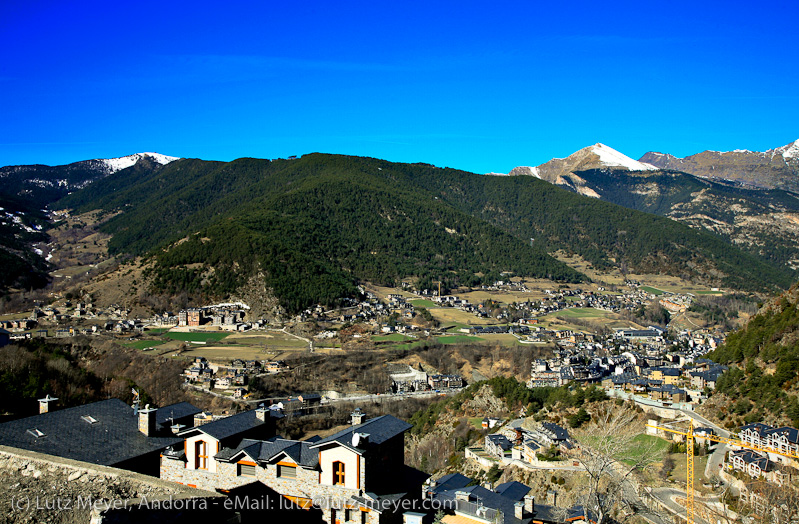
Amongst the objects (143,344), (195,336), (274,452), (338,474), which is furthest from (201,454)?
(195,336)

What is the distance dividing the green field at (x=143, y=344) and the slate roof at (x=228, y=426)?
5609 cm

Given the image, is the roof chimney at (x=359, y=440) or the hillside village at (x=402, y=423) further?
the hillside village at (x=402, y=423)

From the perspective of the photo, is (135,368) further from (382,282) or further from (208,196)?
(208,196)

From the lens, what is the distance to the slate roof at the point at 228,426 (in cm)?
1436

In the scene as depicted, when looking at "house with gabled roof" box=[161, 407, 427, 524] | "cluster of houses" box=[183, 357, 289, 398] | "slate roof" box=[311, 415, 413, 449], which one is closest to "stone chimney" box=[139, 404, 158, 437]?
"house with gabled roof" box=[161, 407, 427, 524]

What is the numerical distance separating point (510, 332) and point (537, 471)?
185 feet

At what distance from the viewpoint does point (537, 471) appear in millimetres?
30312

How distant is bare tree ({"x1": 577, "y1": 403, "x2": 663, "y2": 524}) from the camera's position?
18672 millimetres

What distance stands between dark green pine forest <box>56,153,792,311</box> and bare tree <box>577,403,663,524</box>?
59.9 metres

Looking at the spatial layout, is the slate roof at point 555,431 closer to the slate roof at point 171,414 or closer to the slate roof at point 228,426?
the slate roof at point 171,414

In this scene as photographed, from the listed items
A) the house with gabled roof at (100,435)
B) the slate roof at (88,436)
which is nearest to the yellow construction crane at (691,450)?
the house with gabled roof at (100,435)

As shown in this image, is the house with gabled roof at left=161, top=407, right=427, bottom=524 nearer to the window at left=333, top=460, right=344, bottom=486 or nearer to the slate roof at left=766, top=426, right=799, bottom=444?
the window at left=333, top=460, right=344, bottom=486

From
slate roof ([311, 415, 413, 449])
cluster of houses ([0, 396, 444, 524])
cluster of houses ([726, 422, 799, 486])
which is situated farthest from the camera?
cluster of houses ([726, 422, 799, 486])

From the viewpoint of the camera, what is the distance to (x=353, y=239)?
135 m
